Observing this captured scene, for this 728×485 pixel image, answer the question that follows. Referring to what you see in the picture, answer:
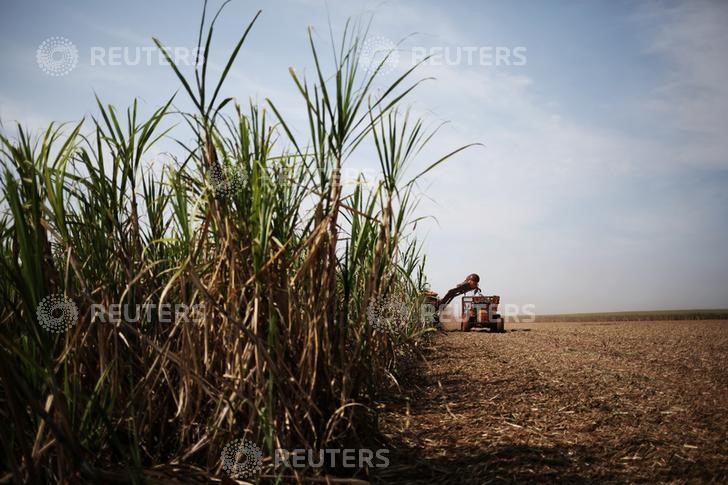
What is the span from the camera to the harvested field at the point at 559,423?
1956 millimetres

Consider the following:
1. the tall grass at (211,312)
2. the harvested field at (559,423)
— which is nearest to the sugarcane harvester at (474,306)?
the harvested field at (559,423)

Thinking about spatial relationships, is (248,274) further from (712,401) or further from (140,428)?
(712,401)

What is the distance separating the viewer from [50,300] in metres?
1.51

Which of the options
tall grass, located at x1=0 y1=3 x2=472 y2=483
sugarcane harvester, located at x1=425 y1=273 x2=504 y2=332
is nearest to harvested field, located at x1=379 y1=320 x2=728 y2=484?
tall grass, located at x1=0 y1=3 x2=472 y2=483

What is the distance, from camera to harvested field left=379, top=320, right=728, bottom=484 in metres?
1.96

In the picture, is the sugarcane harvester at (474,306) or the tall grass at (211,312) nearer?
the tall grass at (211,312)

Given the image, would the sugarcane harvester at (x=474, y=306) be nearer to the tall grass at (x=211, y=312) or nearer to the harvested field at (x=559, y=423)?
the harvested field at (x=559, y=423)

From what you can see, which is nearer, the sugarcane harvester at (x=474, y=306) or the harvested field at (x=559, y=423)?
the harvested field at (x=559, y=423)

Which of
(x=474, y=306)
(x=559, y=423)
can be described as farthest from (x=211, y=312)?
(x=474, y=306)

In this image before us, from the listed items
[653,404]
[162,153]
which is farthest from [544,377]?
[162,153]

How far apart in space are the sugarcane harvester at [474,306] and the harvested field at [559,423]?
693 cm

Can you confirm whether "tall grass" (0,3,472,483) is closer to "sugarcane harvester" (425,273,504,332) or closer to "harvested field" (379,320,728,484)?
"harvested field" (379,320,728,484)

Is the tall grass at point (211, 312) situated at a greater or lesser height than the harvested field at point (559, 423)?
greater

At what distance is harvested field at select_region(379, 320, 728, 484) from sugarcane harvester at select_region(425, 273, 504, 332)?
22.7 ft
